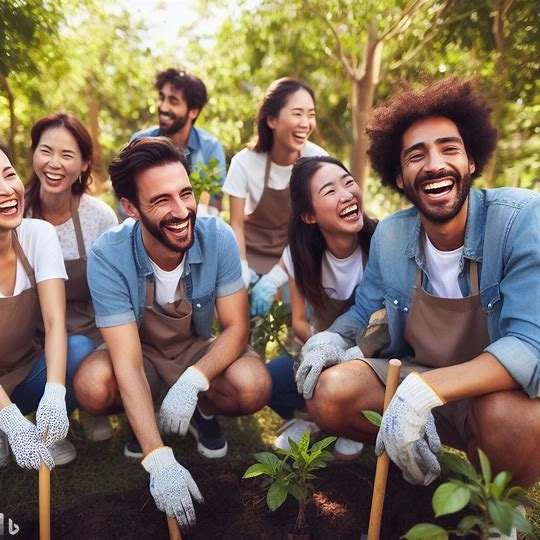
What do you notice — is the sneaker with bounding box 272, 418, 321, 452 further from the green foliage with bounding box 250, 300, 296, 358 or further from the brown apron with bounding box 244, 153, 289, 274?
the brown apron with bounding box 244, 153, 289, 274

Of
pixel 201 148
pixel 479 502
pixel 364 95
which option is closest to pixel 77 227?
pixel 201 148

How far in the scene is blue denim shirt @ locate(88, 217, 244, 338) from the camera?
2.35 metres

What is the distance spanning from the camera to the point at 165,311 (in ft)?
8.32

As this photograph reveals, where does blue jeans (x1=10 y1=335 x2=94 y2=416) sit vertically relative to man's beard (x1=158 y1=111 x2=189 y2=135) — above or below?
below

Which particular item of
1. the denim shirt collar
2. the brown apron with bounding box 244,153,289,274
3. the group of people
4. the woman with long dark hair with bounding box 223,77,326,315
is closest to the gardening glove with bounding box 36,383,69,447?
the group of people

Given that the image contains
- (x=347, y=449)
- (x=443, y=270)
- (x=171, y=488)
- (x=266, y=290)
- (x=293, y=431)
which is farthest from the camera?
(x=266, y=290)

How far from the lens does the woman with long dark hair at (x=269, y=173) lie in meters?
3.68

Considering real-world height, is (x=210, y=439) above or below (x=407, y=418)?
below

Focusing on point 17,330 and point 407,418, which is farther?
point 17,330

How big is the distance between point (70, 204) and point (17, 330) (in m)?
0.84

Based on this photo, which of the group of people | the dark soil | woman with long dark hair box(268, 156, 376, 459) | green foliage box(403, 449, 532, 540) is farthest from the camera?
woman with long dark hair box(268, 156, 376, 459)

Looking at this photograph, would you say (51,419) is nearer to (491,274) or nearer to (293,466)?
(293,466)

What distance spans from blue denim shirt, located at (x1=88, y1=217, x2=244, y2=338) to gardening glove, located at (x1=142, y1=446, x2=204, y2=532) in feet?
1.92

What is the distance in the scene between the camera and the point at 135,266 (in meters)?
2.42
